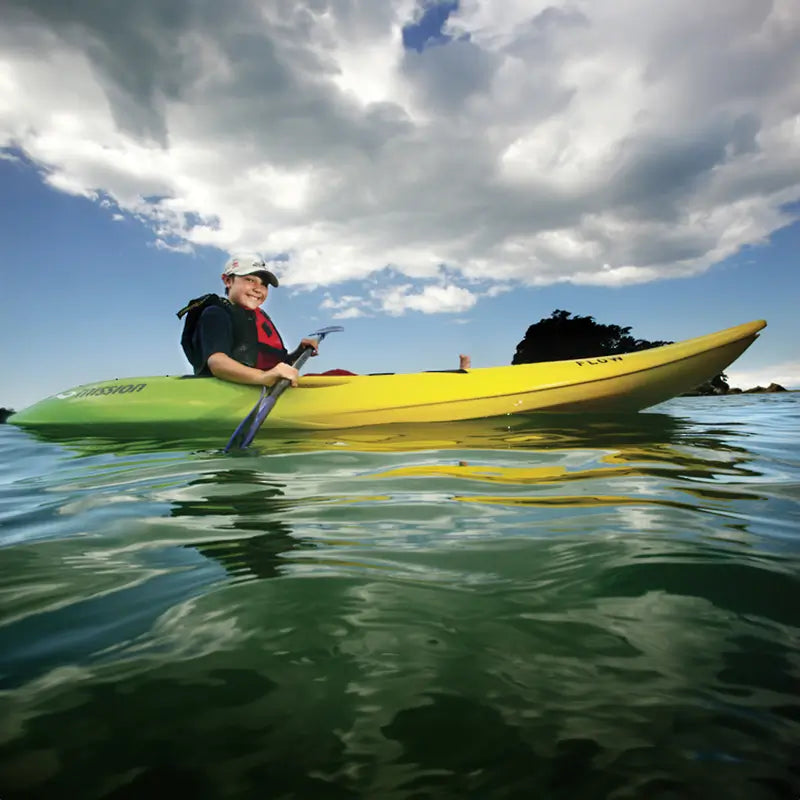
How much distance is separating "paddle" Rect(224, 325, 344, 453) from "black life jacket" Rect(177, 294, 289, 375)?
1.32ft

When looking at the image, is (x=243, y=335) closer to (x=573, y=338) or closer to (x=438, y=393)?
(x=438, y=393)

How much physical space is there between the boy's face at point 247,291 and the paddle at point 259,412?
86 centimetres

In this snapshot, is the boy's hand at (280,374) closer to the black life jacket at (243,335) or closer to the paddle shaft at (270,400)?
the paddle shaft at (270,400)

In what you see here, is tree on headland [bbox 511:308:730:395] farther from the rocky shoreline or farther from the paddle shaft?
the paddle shaft

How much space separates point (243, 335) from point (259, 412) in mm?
1591

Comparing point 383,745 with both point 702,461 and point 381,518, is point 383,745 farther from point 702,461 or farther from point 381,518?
point 702,461

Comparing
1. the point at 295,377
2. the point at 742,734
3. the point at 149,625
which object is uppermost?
the point at 295,377

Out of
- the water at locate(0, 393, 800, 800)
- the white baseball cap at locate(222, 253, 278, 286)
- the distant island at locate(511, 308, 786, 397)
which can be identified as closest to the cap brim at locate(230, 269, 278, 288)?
the white baseball cap at locate(222, 253, 278, 286)

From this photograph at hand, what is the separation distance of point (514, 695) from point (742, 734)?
0.34 m

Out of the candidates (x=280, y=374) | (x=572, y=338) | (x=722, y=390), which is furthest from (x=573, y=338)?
(x=280, y=374)

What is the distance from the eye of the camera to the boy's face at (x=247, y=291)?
602 centimetres

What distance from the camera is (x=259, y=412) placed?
4605 millimetres

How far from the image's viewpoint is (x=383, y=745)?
0.77 meters

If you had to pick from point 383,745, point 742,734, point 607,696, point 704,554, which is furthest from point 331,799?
point 704,554
